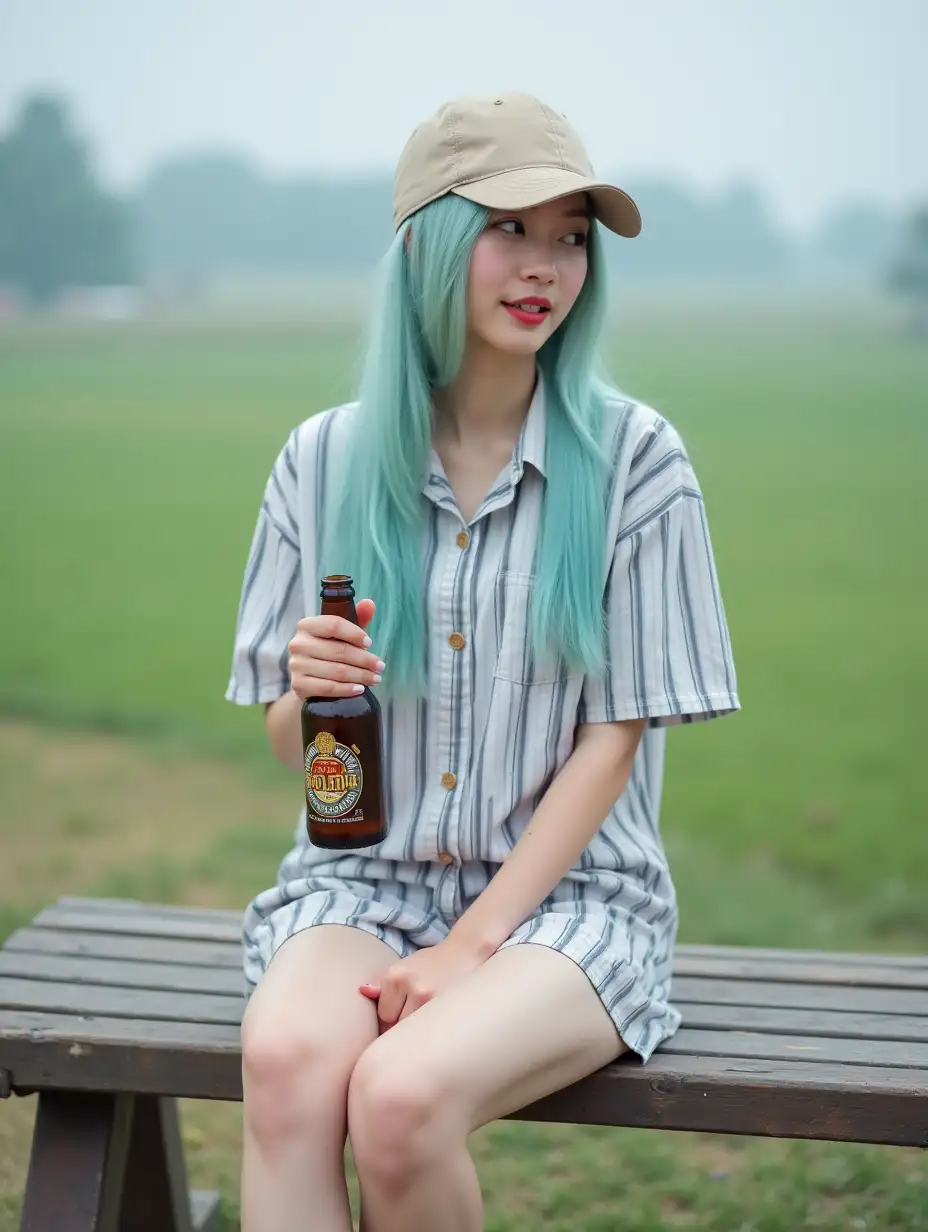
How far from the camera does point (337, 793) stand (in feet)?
7.03

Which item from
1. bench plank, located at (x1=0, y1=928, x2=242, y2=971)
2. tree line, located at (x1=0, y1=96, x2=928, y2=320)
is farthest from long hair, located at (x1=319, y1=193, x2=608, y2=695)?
tree line, located at (x1=0, y1=96, x2=928, y2=320)

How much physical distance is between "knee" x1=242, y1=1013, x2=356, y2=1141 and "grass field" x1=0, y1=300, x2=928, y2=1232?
101 cm

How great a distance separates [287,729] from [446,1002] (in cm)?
57

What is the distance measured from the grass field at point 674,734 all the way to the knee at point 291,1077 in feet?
3.32

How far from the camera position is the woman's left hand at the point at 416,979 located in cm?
208

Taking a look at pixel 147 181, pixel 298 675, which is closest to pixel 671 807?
pixel 298 675

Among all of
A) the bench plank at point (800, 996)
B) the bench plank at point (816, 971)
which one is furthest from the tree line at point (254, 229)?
the bench plank at point (800, 996)

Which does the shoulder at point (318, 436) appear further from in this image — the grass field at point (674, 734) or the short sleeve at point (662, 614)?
the short sleeve at point (662, 614)

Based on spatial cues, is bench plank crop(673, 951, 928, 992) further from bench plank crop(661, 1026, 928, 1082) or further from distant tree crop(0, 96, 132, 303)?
distant tree crop(0, 96, 132, 303)

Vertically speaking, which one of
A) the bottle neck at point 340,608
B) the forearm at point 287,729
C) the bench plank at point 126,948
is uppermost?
the bottle neck at point 340,608

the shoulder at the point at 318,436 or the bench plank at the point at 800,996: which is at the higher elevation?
the shoulder at the point at 318,436

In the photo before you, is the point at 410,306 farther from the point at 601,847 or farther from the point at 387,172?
the point at 387,172

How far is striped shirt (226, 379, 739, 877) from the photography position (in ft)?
7.50

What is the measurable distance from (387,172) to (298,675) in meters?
8.20
